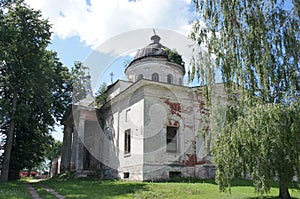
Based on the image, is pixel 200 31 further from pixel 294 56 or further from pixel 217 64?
pixel 294 56

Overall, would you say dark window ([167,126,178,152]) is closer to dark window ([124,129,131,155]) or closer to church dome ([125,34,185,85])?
dark window ([124,129,131,155])

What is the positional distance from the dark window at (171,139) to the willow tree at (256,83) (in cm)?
808

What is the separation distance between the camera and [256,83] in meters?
10.0

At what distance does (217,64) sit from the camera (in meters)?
10.9

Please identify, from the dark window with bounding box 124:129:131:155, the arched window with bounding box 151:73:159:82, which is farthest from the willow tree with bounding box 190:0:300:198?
the arched window with bounding box 151:73:159:82

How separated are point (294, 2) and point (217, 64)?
10.9 ft

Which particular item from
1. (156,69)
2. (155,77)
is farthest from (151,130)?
(156,69)

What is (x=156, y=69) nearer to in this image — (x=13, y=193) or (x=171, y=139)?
(x=171, y=139)

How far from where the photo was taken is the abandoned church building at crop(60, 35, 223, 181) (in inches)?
701

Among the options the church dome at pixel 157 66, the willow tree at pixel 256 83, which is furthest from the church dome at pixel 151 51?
the willow tree at pixel 256 83

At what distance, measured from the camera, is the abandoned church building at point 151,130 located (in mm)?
17797

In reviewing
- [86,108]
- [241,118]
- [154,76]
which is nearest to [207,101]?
[241,118]

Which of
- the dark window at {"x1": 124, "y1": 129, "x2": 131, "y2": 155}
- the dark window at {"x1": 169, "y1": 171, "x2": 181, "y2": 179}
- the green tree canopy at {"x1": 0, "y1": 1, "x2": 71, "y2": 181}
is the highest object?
the green tree canopy at {"x1": 0, "y1": 1, "x2": 71, "y2": 181}

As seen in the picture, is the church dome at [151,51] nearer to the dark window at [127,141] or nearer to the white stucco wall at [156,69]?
the white stucco wall at [156,69]
